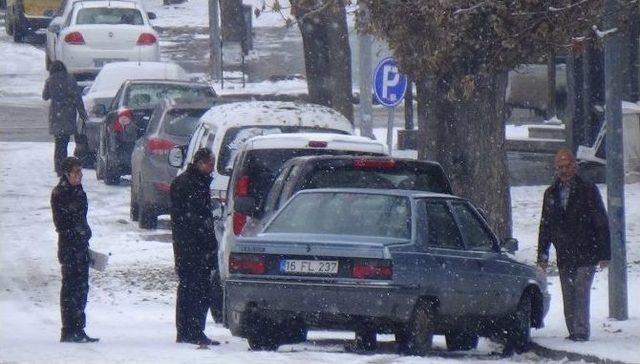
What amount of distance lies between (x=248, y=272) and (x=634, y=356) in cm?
281

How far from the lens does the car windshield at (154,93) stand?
2369 cm

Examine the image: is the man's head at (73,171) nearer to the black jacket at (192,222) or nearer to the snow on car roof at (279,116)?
the black jacket at (192,222)

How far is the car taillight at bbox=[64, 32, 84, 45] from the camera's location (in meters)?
34.4

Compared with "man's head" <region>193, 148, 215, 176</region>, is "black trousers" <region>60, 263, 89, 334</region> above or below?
below

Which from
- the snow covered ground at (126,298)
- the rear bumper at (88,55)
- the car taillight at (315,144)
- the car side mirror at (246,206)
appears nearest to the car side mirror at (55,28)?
the rear bumper at (88,55)

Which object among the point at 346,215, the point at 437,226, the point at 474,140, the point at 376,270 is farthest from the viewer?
the point at 474,140

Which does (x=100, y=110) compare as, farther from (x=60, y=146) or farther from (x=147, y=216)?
(x=147, y=216)

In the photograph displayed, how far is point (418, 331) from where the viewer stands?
11711 mm

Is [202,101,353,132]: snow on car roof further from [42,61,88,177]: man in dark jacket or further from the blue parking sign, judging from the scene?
[42,61,88,177]: man in dark jacket

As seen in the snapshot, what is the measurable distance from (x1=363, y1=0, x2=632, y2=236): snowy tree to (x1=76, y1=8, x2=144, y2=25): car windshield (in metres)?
18.2

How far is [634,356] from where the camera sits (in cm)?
1187

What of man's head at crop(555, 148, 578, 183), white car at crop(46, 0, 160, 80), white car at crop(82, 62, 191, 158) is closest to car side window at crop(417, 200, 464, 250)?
man's head at crop(555, 148, 578, 183)

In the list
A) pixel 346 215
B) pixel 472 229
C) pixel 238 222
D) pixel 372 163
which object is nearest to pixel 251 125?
pixel 238 222

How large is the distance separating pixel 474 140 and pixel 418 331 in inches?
247
